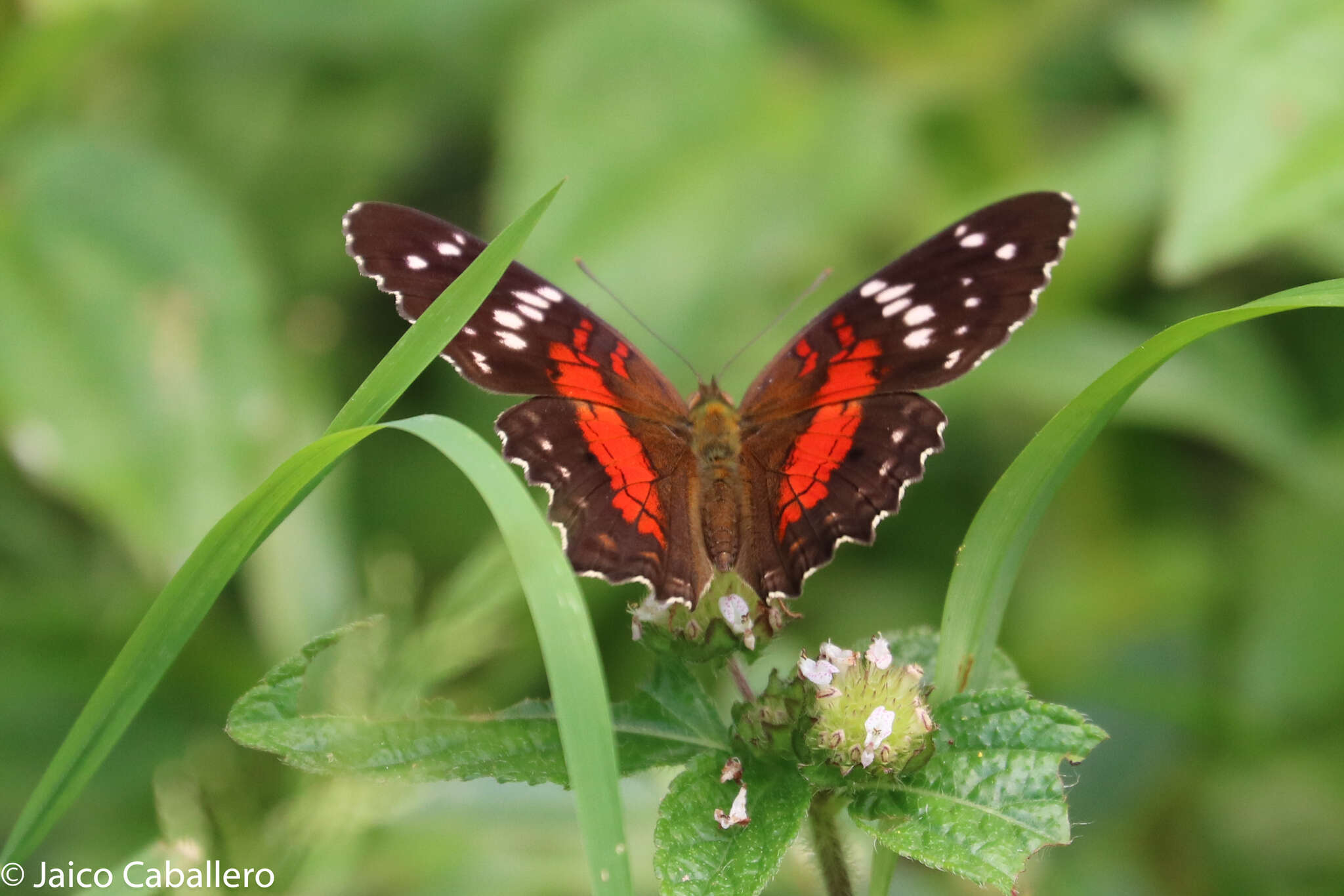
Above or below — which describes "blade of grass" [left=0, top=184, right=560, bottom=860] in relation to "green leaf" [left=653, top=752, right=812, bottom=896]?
above

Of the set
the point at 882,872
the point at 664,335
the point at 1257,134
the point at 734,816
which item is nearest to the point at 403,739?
the point at 734,816

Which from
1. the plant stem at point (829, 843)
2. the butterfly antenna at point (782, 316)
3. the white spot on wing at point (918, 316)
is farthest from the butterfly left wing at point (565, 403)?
the white spot on wing at point (918, 316)

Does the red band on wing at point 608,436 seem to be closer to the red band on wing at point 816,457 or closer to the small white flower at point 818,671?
the red band on wing at point 816,457

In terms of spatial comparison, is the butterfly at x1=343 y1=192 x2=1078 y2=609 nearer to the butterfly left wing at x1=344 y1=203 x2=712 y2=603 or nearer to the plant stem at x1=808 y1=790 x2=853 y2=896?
the butterfly left wing at x1=344 y1=203 x2=712 y2=603

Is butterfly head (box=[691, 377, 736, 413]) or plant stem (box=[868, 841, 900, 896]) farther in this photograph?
butterfly head (box=[691, 377, 736, 413])

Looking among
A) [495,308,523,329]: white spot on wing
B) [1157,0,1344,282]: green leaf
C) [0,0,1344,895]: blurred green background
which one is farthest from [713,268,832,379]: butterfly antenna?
Answer: [1157,0,1344,282]: green leaf

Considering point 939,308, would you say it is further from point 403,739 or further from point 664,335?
point 664,335

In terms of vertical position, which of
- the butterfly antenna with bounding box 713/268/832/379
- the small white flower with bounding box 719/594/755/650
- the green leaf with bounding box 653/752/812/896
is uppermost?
the butterfly antenna with bounding box 713/268/832/379
